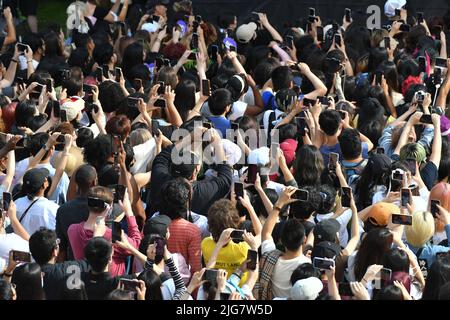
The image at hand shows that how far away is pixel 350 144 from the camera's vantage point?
973cm

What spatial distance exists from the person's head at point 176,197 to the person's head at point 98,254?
107 centimetres

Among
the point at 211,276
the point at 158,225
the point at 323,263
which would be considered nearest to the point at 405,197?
the point at 323,263

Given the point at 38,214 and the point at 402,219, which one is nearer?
the point at 402,219

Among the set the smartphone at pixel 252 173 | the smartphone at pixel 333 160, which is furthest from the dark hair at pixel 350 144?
the smartphone at pixel 252 173

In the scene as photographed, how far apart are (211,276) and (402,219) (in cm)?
166

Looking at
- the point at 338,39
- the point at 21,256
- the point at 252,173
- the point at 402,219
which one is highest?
the point at 402,219

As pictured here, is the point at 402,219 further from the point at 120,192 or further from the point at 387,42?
the point at 387,42

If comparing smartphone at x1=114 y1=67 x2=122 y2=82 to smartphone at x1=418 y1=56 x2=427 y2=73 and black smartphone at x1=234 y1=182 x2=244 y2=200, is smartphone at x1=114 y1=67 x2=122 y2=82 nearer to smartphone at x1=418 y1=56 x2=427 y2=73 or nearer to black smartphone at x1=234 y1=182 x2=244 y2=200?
smartphone at x1=418 y1=56 x2=427 y2=73

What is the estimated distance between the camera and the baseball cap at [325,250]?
7555 mm

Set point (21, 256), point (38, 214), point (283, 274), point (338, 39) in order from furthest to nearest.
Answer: point (338, 39) < point (38, 214) < point (283, 274) < point (21, 256)

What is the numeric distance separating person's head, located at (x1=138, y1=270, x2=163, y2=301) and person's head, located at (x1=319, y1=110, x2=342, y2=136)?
3445mm

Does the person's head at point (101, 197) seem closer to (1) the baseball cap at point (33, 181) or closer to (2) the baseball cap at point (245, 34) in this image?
(1) the baseball cap at point (33, 181)

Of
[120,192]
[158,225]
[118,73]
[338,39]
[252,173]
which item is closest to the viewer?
[158,225]

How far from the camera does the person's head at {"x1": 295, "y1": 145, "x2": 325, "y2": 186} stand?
368 inches
